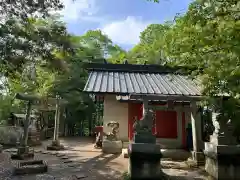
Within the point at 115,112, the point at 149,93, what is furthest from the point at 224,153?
the point at 115,112

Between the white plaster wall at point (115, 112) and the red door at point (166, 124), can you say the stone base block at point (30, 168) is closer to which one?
the white plaster wall at point (115, 112)

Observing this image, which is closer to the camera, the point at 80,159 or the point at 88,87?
the point at 88,87

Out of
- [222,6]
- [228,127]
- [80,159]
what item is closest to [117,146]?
[80,159]

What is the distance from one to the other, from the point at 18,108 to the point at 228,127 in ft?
58.8

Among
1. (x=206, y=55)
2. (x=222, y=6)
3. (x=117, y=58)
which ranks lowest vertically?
(x=206, y=55)

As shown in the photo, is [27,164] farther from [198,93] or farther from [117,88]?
[198,93]

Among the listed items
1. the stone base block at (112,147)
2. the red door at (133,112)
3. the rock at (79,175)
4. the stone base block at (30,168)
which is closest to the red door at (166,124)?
the red door at (133,112)

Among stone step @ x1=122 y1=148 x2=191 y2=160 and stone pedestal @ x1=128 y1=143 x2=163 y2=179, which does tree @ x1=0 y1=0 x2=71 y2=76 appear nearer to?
stone pedestal @ x1=128 y1=143 x2=163 y2=179

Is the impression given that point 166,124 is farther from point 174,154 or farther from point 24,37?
point 24,37

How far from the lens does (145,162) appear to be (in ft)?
21.6

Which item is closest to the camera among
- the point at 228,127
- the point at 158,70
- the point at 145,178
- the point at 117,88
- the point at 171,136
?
the point at 145,178

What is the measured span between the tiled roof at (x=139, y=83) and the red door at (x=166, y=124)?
263cm

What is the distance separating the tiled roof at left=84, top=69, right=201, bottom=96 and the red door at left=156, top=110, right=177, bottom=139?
2634 millimetres

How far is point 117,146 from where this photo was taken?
11.6 m
